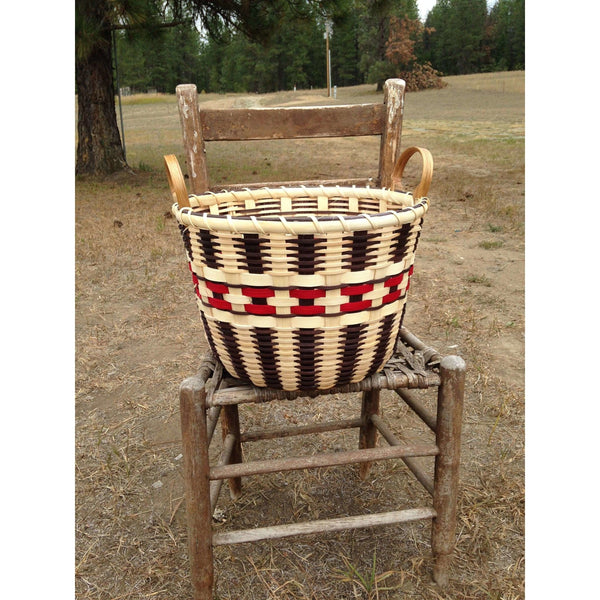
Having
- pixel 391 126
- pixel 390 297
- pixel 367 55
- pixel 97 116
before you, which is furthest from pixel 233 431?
pixel 367 55

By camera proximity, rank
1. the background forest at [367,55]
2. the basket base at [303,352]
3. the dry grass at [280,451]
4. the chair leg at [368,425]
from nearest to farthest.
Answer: the basket base at [303,352], the dry grass at [280,451], the chair leg at [368,425], the background forest at [367,55]

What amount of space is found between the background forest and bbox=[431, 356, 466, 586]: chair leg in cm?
2986

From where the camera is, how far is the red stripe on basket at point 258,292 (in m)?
0.89

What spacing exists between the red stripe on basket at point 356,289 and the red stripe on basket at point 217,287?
200 millimetres

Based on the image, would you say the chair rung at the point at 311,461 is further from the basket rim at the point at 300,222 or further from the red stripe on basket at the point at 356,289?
the basket rim at the point at 300,222

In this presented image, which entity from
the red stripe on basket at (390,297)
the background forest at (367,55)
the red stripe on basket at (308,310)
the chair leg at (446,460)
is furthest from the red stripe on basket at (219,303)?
the background forest at (367,55)

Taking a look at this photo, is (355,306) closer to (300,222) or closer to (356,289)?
(356,289)

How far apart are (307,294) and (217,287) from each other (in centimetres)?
16

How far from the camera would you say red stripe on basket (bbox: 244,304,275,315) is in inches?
35.5

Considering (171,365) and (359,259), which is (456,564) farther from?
(171,365)

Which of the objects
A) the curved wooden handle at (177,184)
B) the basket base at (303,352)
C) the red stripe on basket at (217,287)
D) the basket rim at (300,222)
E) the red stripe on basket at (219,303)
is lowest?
the basket base at (303,352)

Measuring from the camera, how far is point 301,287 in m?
0.88

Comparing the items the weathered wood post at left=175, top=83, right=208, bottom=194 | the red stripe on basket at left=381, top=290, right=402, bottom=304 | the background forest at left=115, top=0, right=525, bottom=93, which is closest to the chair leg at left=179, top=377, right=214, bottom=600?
the red stripe on basket at left=381, top=290, right=402, bottom=304

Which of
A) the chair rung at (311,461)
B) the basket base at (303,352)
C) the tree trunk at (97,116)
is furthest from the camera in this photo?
the tree trunk at (97,116)
